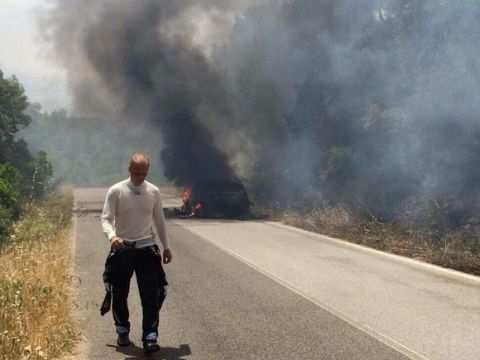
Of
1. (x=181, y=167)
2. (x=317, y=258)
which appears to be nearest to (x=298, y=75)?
(x=181, y=167)

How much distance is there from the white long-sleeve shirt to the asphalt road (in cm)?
111

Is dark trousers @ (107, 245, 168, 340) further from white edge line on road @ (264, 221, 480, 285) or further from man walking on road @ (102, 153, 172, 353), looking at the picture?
white edge line on road @ (264, 221, 480, 285)

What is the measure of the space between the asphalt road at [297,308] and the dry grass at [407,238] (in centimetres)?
64

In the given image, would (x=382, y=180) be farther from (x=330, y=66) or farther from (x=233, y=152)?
(x=233, y=152)

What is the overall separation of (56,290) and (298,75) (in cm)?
2118

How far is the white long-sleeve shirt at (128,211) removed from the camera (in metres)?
5.24

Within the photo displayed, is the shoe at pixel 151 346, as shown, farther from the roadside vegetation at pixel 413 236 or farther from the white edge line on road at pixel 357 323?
the roadside vegetation at pixel 413 236

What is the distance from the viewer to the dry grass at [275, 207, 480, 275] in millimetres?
10625

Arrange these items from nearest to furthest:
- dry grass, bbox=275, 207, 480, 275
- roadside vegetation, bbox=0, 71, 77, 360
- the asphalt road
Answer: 1. roadside vegetation, bbox=0, 71, 77, 360
2. the asphalt road
3. dry grass, bbox=275, 207, 480, 275

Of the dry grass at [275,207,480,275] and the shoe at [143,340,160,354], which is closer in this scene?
the shoe at [143,340,160,354]

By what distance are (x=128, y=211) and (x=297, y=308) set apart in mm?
2773

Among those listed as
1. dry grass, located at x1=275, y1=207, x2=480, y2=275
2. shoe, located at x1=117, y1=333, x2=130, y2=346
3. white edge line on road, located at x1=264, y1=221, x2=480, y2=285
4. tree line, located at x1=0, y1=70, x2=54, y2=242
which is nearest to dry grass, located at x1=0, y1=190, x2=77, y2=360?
shoe, located at x1=117, y1=333, x2=130, y2=346

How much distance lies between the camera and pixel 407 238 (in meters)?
13.4

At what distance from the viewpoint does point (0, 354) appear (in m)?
4.62
